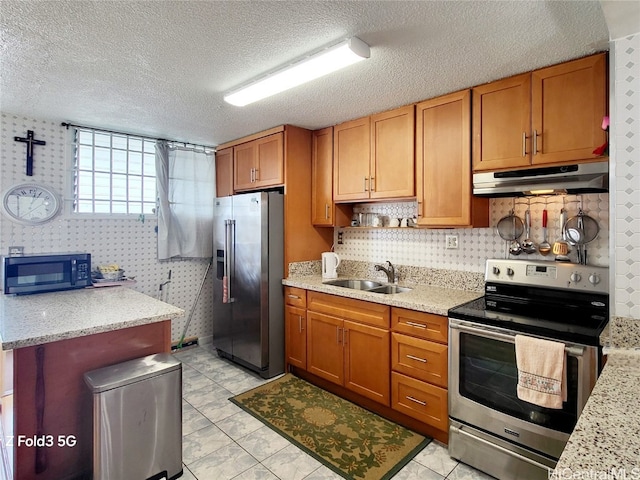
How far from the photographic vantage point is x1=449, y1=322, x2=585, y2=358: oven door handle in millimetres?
1688

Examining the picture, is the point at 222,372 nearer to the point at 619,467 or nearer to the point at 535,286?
the point at 535,286

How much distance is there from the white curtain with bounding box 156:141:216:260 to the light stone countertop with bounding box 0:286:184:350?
1.30 metres

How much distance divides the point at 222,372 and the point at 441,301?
2.20 m

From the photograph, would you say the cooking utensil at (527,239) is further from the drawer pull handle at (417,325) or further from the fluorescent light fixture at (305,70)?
the fluorescent light fixture at (305,70)

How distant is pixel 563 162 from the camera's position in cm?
203

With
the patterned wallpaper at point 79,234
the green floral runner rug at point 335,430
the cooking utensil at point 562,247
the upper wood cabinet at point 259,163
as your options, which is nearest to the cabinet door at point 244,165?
the upper wood cabinet at point 259,163

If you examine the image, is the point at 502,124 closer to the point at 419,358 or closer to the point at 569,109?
the point at 569,109

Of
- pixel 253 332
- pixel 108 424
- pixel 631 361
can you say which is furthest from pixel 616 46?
pixel 253 332

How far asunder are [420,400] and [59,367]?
2101mm

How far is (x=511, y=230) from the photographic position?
2.48m

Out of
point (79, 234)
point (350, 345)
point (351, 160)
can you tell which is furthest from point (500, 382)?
point (79, 234)

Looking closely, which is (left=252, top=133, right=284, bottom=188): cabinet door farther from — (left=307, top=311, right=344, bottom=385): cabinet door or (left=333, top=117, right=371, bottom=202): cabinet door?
(left=307, top=311, right=344, bottom=385): cabinet door

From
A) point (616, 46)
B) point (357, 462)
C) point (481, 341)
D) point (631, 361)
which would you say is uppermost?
point (616, 46)

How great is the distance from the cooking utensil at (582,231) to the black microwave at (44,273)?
344 cm
